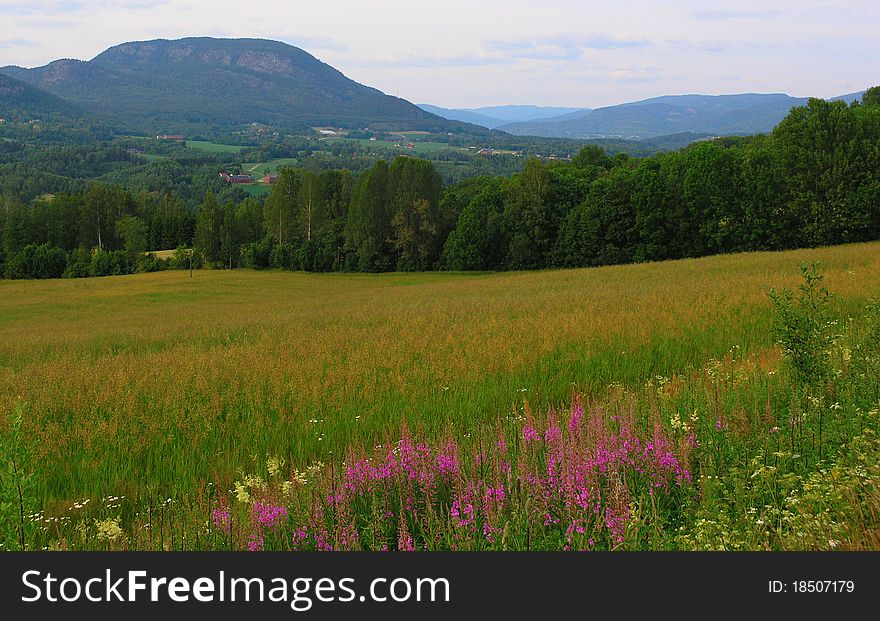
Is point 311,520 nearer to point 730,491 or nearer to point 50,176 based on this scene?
point 730,491

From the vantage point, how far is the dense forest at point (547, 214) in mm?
48906

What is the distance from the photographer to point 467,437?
681 centimetres

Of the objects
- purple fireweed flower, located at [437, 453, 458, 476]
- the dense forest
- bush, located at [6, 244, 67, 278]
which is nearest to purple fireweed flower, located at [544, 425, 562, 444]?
purple fireweed flower, located at [437, 453, 458, 476]

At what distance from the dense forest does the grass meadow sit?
38270 mm

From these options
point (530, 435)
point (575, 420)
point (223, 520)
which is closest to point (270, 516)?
point (223, 520)

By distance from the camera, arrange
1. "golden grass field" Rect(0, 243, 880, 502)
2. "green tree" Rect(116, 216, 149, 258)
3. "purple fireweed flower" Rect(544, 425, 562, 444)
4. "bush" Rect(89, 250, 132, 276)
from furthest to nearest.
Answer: "green tree" Rect(116, 216, 149, 258) < "bush" Rect(89, 250, 132, 276) < "golden grass field" Rect(0, 243, 880, 502) < "purple fireweed flower" Rect(544, 425, 562, 444)

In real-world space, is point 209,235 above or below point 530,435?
below

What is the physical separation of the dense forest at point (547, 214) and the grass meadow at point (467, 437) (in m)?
38.3

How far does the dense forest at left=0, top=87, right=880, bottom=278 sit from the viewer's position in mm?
48906

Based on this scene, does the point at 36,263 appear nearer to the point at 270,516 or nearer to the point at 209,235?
the point at 209,235

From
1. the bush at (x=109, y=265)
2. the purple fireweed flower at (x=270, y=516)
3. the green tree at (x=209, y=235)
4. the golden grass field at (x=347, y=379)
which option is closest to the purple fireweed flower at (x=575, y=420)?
the golden grass field at (x=347, y=379)

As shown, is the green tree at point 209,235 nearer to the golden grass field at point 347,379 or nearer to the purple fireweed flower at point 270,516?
the golden grass field at point 347,379

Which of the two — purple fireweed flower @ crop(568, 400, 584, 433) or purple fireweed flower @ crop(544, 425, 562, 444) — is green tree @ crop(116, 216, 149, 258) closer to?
purple fireweed flower @ crop(568, 400, 584, 433)

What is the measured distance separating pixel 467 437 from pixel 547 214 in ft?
188
